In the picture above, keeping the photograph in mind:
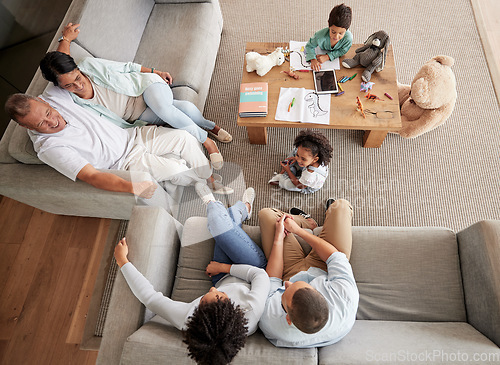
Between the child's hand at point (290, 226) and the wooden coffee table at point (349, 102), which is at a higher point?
the wooden coffee table at point (349, 102)

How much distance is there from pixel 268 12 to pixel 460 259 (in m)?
2.55

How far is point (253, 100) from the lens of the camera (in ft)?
6.35

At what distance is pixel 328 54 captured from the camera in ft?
6.65

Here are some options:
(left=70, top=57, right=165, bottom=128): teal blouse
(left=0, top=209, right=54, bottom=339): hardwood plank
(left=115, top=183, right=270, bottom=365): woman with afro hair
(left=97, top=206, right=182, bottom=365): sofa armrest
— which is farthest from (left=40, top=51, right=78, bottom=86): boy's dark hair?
(left=0, top=209, right=54, bottom=339): hardwood plank

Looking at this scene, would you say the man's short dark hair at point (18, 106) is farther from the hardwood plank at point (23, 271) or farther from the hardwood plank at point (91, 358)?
the hardwood plank at point (91, 358)

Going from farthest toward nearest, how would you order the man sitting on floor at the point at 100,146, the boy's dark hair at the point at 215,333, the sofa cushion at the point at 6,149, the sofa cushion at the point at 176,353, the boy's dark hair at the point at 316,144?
1. the boy's dark hair at the point at 316,144
2. the sofa cushion at the point at 6,149
3. the man sitting on floor at the point at 100,146
4. the sofa cushion at the point at 176,353
5. the boy's dark hair at the point at 215,333

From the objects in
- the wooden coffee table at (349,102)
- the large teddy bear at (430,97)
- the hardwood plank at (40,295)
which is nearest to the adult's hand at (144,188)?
the wooden coffee table at (349,102)

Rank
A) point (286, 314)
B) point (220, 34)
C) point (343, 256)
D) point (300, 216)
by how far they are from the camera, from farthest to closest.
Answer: point (220, 34) < point (300, 216) < point (343, 256) < point (286, 314)

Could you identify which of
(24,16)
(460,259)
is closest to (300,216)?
(460,259)

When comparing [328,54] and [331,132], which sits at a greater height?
[328,54]

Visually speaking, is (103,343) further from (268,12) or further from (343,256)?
(268,12)

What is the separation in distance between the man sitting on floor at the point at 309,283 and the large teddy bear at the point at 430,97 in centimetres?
95

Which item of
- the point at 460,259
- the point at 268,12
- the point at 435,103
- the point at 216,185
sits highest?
the point at 268,12

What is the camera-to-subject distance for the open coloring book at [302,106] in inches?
73.4
